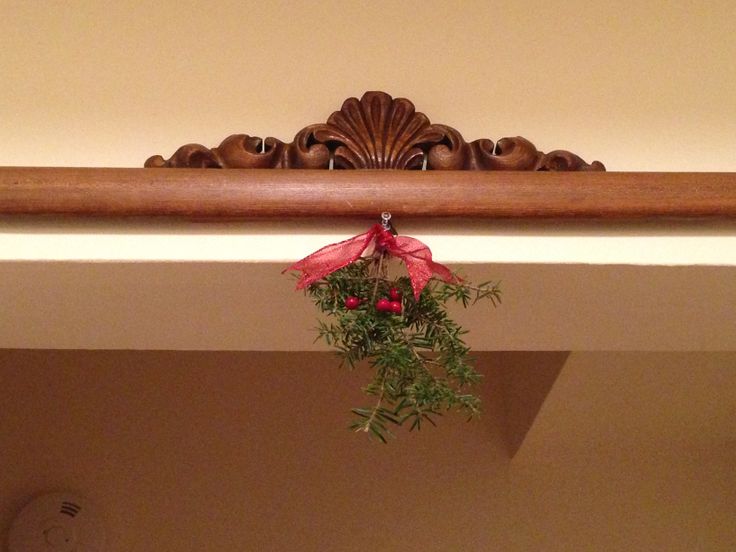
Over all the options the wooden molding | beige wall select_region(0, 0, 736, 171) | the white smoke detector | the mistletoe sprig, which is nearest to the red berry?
the mistletoe sprig

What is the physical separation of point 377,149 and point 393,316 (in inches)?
7.4

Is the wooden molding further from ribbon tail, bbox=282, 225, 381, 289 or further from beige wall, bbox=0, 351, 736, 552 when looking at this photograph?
beige wall, bbox=0, 351, 736, 552

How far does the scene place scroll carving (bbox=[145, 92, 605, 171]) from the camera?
2.42 ft

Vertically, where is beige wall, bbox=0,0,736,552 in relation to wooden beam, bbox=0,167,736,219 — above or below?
above

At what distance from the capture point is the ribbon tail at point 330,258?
2.19 feet

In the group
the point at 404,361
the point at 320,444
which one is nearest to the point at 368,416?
the point at 404,361

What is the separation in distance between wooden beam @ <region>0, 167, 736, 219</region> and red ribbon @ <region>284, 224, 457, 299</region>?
0.03 metres

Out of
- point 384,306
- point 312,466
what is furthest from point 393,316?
point 312,466

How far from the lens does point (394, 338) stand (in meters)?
0.63

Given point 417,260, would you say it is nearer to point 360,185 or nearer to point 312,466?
point 360,185

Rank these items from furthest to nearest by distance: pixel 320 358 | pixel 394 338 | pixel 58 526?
pixel 320 358
pixel 58 526
pixel 394 338

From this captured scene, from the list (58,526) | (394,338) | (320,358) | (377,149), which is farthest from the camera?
(320,358)

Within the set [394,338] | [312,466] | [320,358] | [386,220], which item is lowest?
[394,338]

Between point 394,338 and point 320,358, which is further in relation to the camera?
point 320,358
